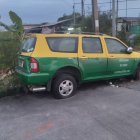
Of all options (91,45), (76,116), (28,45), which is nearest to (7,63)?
(28,45)

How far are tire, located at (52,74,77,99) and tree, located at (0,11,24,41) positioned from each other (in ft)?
7.50

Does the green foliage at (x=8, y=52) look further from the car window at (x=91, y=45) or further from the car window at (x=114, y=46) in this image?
the car window at (x=114, y=46)

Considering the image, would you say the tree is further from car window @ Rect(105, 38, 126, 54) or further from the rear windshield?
car window @ Rect(105, 38, 126, 54)

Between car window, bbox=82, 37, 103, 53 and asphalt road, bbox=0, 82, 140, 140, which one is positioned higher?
car window, bbox=82, 37, 103, 53

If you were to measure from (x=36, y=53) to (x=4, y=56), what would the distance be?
1558mm

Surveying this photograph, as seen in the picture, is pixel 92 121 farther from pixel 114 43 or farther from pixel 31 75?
pixel 114 43

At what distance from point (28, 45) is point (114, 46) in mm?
2808

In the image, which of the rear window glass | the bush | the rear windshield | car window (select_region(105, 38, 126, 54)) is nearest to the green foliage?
the bush

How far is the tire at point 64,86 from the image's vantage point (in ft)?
28.8

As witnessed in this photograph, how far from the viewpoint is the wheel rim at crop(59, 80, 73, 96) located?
8879mm

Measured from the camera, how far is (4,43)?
31.9 ft

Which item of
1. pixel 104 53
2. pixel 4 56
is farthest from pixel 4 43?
pixel 104 53

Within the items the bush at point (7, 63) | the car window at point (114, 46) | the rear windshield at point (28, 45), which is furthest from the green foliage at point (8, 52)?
the car window at point (114, 46)

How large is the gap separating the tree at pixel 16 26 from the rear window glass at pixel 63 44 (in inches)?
68.6
